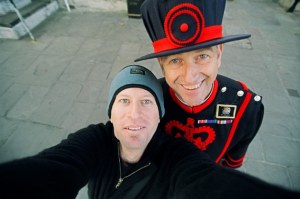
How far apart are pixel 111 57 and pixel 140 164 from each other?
326 cm

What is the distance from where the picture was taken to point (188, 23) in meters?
1.01

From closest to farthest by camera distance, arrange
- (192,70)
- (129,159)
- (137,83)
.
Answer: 1. (192,70)
2. (137,83)
3. (129,159)

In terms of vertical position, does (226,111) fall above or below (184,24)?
below

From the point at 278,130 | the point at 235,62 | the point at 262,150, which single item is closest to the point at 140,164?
the point at 262,150

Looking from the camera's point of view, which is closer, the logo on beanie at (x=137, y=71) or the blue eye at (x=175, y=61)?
the blue eye at (x=175, y=61)

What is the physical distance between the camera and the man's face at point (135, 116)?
1.21 meters

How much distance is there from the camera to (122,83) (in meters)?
1.26

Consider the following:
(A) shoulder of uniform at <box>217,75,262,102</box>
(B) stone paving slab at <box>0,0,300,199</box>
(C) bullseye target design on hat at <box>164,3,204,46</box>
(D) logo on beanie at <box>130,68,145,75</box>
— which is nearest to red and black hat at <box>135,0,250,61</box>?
(C) bullseye target design on hat at <box>164,3,204,46</box>

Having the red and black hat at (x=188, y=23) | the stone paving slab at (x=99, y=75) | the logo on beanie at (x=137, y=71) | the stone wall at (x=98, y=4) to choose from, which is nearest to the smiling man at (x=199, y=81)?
the red and black hat at (x=188, y=23)

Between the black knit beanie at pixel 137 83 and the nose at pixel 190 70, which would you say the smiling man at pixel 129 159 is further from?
the nose at pixel 190 70

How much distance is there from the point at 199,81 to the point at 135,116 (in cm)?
43

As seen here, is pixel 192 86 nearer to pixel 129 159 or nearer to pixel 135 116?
pixel 135 116

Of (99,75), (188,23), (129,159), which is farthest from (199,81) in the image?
(99,75)

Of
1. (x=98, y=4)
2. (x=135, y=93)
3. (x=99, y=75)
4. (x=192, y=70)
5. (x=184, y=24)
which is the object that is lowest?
(x=99, y=75)
